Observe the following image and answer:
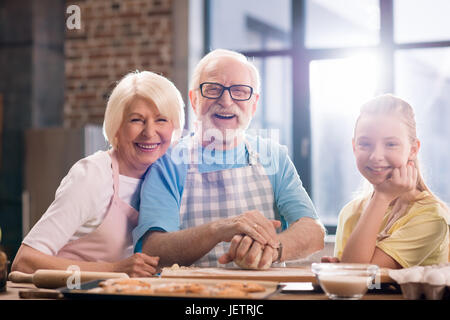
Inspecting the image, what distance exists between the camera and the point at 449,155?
3691 millimetres

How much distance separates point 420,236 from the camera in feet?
5.19

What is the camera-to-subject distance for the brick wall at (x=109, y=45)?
13.6 feet

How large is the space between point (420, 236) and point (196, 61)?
286 centimetres

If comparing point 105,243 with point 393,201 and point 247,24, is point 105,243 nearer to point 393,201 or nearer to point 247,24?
point 393,201

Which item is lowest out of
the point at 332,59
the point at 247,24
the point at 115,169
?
the point at 115,169

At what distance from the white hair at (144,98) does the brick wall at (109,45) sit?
2389 millimetres

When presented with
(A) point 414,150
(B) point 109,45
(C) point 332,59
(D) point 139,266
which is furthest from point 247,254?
(B) point 109,45

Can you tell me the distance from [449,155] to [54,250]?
282 cm

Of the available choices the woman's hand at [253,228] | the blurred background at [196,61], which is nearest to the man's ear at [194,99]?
the woman's hand at [253,228]

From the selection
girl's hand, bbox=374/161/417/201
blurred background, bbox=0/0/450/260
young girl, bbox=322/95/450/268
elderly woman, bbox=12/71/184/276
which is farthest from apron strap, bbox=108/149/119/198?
blurred background, bbox=0/0/450/260

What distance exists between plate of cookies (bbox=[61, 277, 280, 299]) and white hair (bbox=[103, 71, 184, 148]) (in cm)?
61

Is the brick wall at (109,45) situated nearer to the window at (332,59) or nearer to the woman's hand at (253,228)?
the window at (332,59)

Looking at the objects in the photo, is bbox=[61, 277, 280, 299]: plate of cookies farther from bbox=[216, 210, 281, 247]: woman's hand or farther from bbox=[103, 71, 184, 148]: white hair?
bbox=[103, 71, 184, 148]: white hair
